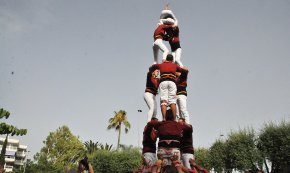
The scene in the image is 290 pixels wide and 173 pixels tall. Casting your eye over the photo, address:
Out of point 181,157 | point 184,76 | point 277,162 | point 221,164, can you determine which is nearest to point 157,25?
point 184,76

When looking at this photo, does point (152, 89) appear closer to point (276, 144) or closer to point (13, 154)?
point (276, 144)

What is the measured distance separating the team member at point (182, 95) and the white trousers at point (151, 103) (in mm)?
739

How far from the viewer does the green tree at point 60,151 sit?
134 feet

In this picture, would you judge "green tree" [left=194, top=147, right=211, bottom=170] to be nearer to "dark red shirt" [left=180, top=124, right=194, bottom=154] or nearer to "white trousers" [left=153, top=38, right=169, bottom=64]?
"white trousers" [left=153, top=38, right=169, bottom=64]

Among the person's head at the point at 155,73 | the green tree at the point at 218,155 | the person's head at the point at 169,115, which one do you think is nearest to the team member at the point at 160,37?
the person's head at the point at 155,73

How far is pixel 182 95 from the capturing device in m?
9.16

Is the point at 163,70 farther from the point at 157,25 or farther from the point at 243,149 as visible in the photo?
the point at 243,149

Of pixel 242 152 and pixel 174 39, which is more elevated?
pixel 174 39

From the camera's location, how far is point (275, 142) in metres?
25.0

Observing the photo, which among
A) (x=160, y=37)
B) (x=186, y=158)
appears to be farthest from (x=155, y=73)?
(x=186, y=158)

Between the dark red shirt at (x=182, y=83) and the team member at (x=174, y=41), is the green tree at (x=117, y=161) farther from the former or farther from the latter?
the dark red shirt at (x=182, y=83)

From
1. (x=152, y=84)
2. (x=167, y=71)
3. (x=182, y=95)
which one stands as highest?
(x=167, y=71)

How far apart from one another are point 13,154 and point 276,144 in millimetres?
78268

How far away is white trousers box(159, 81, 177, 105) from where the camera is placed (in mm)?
8570
